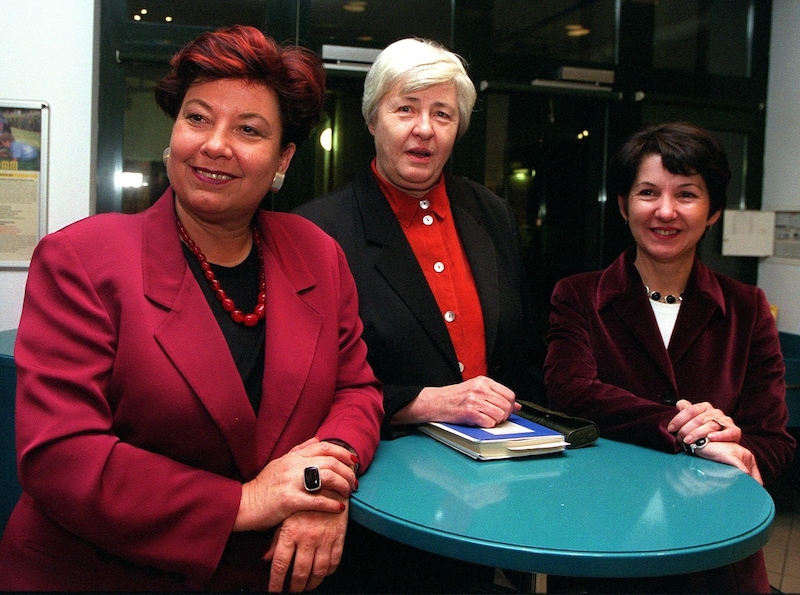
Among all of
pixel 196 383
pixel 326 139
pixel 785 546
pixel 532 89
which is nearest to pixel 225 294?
pixel 196 383

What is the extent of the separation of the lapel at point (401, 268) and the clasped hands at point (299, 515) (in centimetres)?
60

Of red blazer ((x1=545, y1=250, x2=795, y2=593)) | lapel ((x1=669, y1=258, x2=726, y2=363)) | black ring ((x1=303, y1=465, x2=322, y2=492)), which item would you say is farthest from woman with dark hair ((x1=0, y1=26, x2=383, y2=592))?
lapel ((x1=669, y1=258, x2=726, y2=363))

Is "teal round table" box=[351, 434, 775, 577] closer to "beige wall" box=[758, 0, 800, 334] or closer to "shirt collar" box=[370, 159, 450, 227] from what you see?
"shirt collar" box=[370, 159, 450, 227]

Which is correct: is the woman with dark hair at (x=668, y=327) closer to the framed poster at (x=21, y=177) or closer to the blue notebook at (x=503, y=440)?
the blue notebook at (x=503, y=440)

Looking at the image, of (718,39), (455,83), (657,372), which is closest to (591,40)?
(718,39)

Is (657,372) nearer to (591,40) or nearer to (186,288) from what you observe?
(186,288)

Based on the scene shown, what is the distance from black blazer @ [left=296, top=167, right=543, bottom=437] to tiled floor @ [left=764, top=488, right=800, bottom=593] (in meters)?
1.87

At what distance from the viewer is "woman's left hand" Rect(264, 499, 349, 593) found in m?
1.27

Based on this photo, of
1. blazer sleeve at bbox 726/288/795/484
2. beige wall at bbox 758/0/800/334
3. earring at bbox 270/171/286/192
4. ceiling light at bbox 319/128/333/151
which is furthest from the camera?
beige wall at bbox 758/0/800/334

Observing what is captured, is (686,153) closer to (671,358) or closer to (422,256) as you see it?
(671,358)

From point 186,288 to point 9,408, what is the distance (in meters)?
1.14

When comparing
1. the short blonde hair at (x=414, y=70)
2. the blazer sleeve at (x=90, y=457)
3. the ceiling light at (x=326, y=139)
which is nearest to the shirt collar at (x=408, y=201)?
the short blonde hair at (x=414, y=70)

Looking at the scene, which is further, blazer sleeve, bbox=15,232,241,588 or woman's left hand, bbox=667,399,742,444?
woman's left hand, bbox=667,399,742,444

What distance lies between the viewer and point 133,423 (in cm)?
126
